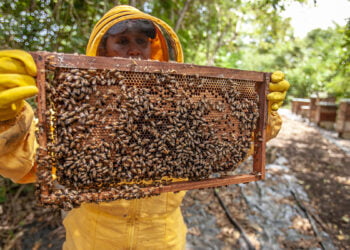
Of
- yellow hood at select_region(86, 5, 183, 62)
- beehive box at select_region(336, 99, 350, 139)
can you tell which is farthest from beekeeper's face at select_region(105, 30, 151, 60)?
beehive box at select_region(336, 99, 350, 139)

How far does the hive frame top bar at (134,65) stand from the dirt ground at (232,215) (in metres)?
3.88

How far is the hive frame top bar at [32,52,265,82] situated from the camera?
1575mm

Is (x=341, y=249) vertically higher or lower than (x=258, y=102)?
lower

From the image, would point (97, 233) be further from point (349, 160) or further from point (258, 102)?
point (349, 160)

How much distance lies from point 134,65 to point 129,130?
1.60 feet

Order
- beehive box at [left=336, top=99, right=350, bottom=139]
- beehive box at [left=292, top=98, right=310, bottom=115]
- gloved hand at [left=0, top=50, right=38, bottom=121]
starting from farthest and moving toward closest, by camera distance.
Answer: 1. beehive box at [left=292, top=98, right=310, bottom=115]
2. beehive box at [left=336, top=99, right=350, bottom=139]
3. gloved hand at [left=0, top=50, right=38, bottom=121]

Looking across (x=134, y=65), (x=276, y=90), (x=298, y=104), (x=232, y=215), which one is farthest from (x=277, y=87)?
(x=298, y=104)

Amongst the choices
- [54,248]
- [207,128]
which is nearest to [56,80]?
[207,128]

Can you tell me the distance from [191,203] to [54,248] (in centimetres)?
330

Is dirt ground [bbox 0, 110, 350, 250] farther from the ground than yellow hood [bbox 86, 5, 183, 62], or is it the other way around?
yellow hood [bbox 86, 5, 183, 62]

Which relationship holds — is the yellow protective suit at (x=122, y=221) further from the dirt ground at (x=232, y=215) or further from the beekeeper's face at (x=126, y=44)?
the dirt ground at (x=232, y=215)

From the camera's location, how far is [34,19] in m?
3.60

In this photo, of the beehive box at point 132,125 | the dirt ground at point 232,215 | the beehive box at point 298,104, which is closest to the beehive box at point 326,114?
the beehive box at point 298,104

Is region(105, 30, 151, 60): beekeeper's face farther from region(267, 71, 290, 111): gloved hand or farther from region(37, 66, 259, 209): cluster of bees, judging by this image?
region(267, 71, 290, 111): gloved hand
